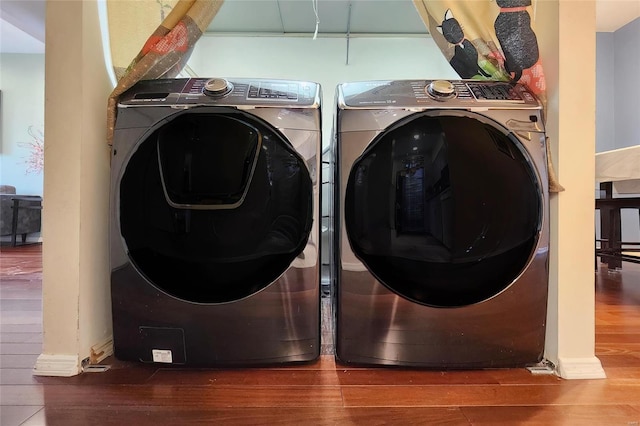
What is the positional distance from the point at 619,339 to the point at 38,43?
5640mm

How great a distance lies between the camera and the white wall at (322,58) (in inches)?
129

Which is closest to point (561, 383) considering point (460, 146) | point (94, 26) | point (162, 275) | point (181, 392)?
point (460, 146)

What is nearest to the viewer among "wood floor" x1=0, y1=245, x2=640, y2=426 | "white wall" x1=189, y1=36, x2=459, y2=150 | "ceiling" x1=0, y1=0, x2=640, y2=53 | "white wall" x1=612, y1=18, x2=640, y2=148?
"wood floor" x1=0, y1=245, x2=640, y2=426

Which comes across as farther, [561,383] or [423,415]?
[561,383]

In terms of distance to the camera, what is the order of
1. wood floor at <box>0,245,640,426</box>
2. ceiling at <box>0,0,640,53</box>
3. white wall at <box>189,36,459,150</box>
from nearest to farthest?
1. wood floor at <box>0,245,640,426</box>
2. ceiling at <box>0,0,640,53</box>
3. white wall at <box>189,36,459,150</box>

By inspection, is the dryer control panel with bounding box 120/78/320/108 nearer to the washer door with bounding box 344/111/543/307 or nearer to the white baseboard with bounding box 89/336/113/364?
the washer door with bounding box 344/111/543/307

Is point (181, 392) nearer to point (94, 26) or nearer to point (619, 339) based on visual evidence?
point (94, 26)

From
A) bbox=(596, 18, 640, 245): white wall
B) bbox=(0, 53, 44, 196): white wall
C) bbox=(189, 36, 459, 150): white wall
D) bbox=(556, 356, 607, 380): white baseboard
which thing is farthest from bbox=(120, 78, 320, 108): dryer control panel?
bbox=(0, 53, 44, 196): white wall

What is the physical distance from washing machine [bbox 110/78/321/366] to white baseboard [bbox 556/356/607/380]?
56cm

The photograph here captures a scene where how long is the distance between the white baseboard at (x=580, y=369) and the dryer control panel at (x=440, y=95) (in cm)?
59

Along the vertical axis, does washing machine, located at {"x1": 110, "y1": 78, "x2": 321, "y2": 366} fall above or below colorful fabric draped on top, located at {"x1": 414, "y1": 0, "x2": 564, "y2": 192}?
below

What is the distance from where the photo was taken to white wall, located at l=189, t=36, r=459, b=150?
10.7 feet

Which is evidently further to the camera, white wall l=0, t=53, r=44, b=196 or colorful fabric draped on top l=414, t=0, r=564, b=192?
white wall l=0, t=53, r=44, b=196

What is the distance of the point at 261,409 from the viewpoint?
0.70m
